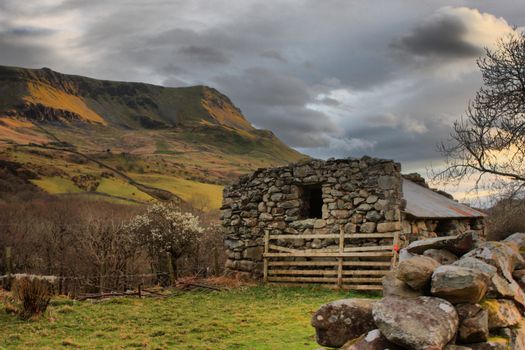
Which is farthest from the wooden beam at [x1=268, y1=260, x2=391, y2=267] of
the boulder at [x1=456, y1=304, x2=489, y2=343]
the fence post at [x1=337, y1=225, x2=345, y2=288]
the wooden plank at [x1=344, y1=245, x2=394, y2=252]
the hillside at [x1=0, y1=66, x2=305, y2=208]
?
the hillside at [x1=0, y1=66, x2=305, y2=208]

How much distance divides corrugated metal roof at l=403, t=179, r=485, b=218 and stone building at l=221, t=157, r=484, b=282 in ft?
0.21

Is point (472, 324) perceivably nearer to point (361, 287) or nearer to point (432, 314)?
point (432, 314)

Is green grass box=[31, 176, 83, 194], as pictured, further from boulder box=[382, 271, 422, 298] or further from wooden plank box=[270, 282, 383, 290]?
boulder box=[382, 271, 422, 298]

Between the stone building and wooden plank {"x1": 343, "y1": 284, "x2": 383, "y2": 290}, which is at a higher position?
the stone building

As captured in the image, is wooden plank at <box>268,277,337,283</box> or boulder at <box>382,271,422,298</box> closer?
boulder at <box>382,271,422,298</box>

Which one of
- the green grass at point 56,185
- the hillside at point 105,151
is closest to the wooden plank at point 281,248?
the hillside at point 105,151

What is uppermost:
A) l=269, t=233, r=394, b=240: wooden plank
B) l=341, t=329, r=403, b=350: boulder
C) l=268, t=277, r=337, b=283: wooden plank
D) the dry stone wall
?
the dry stone wall

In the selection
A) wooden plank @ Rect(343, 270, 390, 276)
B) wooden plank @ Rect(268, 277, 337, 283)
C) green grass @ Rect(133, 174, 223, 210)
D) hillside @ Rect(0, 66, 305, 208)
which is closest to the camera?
wooden plank @ Rect(343, 270, 390, 276)

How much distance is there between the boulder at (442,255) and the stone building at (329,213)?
8.12 m

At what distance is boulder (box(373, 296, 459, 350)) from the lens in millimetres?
3893

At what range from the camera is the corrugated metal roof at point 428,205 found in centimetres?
1544

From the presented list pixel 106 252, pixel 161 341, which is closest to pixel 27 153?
pixel 106 252

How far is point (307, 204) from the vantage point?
55.0 feet

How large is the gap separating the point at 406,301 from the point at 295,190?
11.8 meters
